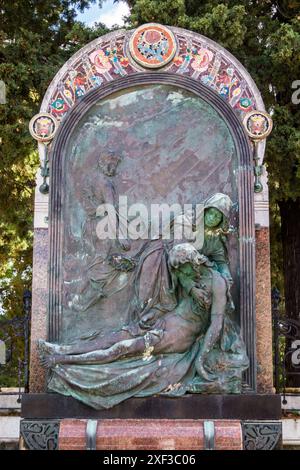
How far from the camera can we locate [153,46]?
8.86 meters

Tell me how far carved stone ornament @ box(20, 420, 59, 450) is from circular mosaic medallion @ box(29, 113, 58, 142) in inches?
120

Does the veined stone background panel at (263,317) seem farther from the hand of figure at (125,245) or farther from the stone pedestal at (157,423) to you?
the hand of figure at (125,245)

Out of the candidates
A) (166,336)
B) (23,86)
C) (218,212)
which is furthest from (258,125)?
(23,86)

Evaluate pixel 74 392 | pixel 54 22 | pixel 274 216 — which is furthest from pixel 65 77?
pixel 274 216

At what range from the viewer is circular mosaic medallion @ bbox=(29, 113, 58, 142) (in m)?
8.66

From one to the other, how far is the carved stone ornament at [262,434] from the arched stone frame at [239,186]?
0.41 meters

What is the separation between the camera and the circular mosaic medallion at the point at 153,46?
8.83 m

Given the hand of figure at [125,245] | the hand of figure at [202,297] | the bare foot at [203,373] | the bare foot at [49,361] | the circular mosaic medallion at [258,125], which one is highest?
the circular mosaic medallion at [258,125]

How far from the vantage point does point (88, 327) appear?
8289mm

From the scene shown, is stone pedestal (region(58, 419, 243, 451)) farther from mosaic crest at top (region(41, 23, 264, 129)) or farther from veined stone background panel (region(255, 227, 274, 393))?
mosaic crest at top (region(41, 23, 264, 129))

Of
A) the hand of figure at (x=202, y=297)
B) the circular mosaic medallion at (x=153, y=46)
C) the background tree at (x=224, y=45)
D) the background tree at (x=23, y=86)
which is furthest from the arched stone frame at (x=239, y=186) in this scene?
the background tree at (x=23, y=86)
